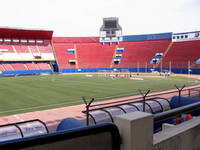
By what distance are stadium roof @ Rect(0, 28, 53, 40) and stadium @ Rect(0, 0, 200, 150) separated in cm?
32

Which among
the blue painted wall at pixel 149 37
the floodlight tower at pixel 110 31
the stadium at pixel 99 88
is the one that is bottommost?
the stadium at pixel 99 88

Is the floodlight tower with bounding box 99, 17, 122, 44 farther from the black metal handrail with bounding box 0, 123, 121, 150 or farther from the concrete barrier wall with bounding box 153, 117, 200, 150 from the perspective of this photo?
the black metal handrail with bounding box 0, 123, 121, 150

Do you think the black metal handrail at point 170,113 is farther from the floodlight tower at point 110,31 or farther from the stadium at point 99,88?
the floodlight tower at point 110,31

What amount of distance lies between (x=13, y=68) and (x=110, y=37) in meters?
38.8

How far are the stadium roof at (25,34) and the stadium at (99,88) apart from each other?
32cm

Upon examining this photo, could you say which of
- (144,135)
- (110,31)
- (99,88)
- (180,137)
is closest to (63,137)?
(144,135)

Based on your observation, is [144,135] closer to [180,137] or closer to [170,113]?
[170,113]

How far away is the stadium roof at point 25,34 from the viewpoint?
7188 centimetres

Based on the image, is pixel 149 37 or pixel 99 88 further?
pixel 149 37

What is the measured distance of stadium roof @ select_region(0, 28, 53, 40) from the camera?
236 ft

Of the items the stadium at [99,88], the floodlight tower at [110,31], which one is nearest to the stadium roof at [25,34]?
the stadium at [99,88]

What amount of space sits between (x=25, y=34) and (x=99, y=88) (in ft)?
179

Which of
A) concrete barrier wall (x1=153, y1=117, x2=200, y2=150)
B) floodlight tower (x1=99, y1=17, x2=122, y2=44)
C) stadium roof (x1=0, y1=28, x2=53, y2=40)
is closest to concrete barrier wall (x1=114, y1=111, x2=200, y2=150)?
concrete barrier wall (x1=153, y1=117, x2=200, y2=150)

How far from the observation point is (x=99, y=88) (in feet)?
98.6
